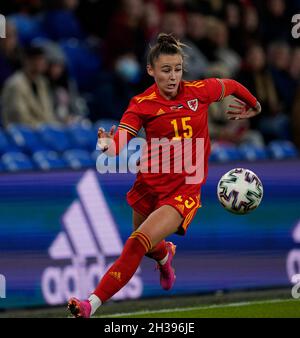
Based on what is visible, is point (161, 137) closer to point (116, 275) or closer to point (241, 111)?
point (241, 111)

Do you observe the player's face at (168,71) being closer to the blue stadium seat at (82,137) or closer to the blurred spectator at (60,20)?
the blue stadium seat at (82,137)

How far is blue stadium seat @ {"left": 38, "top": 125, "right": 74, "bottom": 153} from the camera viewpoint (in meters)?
12.7

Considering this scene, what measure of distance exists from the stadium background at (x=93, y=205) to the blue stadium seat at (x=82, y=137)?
1 centimetres

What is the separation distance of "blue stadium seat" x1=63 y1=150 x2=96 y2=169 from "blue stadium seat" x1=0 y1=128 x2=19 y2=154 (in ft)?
1.74

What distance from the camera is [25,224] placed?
37.1 ft

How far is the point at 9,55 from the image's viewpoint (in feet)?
45.0

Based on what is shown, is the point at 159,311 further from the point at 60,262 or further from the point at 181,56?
the point at 181,56

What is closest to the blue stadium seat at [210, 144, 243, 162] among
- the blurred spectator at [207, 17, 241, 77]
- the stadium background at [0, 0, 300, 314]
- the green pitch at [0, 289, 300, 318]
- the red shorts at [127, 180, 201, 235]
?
the stadium background at [0, 0, 300, 314]

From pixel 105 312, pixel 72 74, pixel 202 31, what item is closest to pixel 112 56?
pixel 72 74

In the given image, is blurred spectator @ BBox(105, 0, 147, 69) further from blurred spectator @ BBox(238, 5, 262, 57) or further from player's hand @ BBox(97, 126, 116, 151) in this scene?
player's hand @ BBox(97, 126, 116, 151)

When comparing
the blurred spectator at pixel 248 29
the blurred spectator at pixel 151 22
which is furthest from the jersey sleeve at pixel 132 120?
the blurred spectator at pixel 248 29

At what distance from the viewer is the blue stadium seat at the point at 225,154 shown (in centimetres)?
1315

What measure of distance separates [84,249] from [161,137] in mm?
2436

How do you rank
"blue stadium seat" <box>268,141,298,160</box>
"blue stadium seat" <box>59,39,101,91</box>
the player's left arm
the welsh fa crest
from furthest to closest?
"blue stadium seat" <box>59,39,101,91</box>, "blue stadium seat" <box>268,141,298,160</box>, the player's left arm, the welsh fa crest
